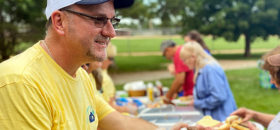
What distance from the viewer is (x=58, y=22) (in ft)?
4.63

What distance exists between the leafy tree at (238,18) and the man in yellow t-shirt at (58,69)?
19159mm

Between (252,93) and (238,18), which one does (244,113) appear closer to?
(252,93)

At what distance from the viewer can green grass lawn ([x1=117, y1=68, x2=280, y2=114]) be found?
24.9ft

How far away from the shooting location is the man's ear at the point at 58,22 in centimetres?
139

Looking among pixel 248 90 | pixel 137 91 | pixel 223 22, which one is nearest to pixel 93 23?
pixel 137 91

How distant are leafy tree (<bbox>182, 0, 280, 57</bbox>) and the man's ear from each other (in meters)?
19.2

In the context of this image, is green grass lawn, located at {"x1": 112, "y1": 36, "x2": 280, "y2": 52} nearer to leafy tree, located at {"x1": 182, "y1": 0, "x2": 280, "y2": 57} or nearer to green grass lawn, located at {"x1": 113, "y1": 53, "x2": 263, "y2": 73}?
leafy tree, located at {"x1": 182, "y1": 0, "x2": 280, "y2": 57}

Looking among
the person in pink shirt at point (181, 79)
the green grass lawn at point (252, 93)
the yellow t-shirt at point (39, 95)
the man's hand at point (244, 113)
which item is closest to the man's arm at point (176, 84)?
the person in pink shirt at point (181, 79)

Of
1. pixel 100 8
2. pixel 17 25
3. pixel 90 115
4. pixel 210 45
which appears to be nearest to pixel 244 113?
pixel 90 115

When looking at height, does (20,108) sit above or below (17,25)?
below

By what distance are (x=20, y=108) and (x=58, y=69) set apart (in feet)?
1.01

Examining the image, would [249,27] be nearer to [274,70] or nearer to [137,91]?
[137,91]

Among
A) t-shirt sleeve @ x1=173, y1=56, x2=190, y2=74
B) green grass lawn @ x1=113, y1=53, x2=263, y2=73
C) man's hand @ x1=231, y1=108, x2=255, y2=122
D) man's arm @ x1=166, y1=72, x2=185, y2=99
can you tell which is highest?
t-shirt sleeve @ x1=173, y1=56, x2=190, y2=74

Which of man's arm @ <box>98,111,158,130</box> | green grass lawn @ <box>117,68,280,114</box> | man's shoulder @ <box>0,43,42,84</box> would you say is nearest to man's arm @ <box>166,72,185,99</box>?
man's arm @ <box>98,111,158,130</box>
